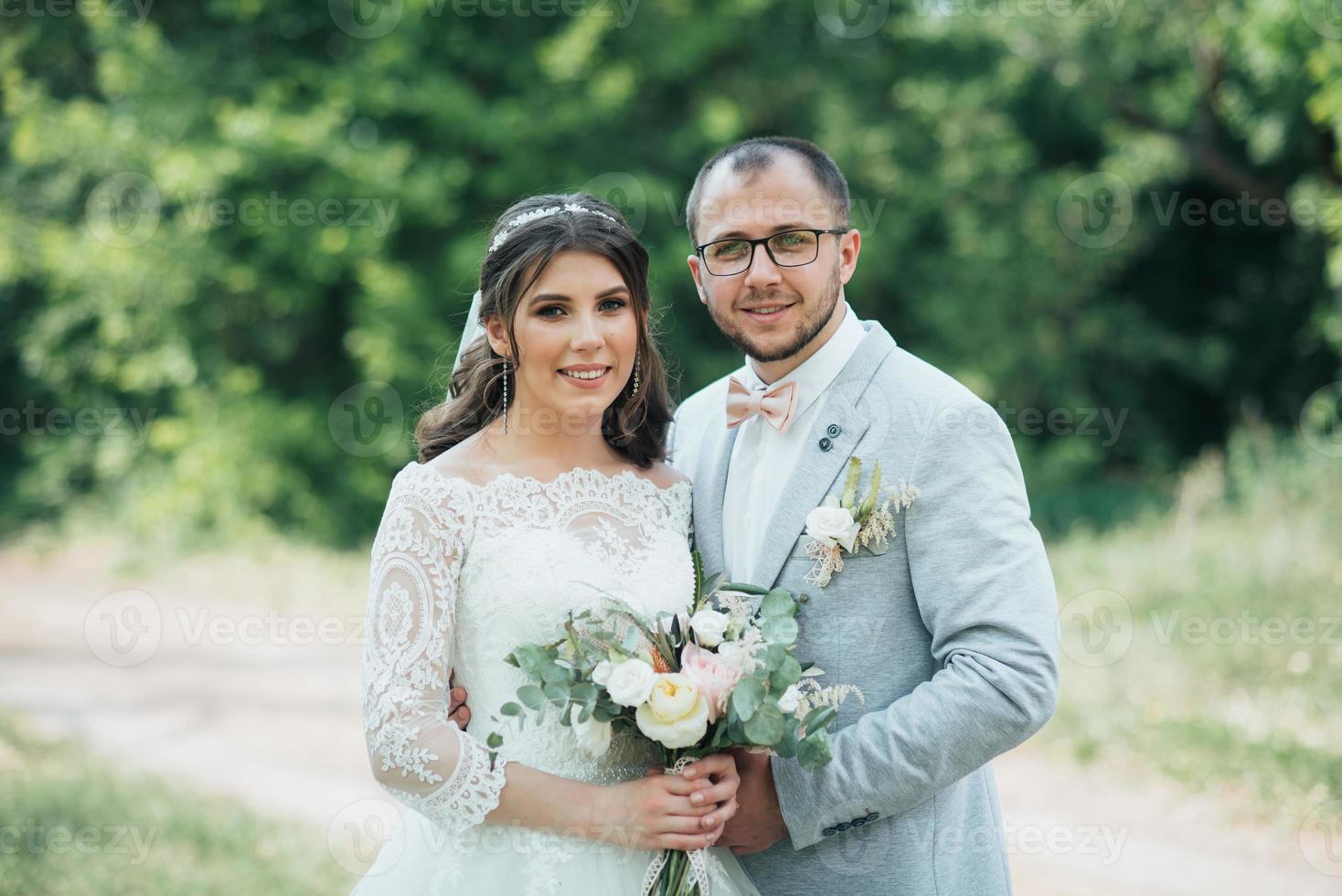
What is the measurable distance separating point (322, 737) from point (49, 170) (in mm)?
10568

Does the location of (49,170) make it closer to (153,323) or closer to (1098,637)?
(153,323)

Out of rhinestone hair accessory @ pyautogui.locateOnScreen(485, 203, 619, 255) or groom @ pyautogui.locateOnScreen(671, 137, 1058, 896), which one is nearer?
groom @ pyautogui.locateOnScreen(671, 137, 1058, 896)

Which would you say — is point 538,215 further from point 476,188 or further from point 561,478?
point 476,188

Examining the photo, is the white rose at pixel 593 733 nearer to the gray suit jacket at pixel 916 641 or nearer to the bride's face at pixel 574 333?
the gray suit jacket at pixel 916 641

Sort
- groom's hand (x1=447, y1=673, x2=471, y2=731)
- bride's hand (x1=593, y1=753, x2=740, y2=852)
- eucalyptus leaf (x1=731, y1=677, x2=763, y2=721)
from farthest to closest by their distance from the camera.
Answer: groom's hand (x1=447, y1=673, x2=471, y2=731) → bride's hand (x1=593, y1=753, x2=740, y2=852) → eucalyptus leaf (x1=731, y1=677, x2=763, y2=721)

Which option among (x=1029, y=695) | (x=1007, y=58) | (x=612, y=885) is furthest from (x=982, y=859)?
(x=1007, y=58)

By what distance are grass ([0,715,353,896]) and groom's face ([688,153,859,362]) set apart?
11.3 feet

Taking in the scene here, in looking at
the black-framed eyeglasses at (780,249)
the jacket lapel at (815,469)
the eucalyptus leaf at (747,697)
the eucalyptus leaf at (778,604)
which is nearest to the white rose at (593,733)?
the eucalyptus leaf at (747,697)

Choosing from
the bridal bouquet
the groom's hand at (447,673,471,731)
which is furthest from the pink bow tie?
the groom's hand at (447,673,471,731)

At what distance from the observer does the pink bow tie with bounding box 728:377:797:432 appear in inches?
119

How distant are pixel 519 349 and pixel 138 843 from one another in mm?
3838

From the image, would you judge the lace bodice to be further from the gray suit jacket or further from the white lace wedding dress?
the gray suit jacket

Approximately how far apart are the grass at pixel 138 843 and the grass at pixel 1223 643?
4192 mm

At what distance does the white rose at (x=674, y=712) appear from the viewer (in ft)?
7.65
